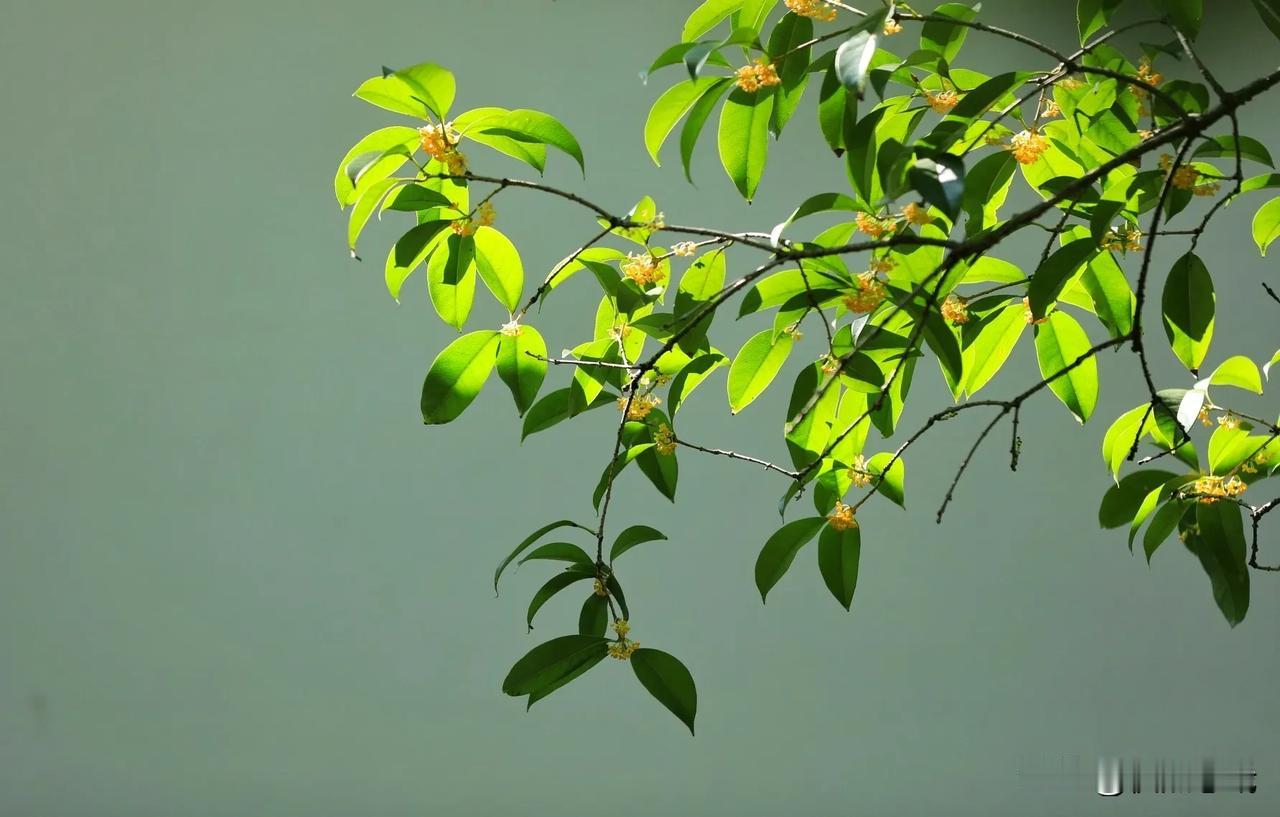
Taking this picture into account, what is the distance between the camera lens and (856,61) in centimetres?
59

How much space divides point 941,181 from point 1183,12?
0.89 ft

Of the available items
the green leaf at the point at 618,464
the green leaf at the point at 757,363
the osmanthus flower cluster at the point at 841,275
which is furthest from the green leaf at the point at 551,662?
the green leaf at the point at 757,363

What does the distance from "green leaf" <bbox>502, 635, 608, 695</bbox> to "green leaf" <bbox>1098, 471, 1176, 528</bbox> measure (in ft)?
1.35

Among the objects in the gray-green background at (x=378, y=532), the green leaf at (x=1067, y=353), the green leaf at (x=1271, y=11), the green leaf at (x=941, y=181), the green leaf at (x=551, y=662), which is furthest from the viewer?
the gray-green background at (x=378, y=532)

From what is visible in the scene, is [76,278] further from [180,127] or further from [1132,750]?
[1132,750]

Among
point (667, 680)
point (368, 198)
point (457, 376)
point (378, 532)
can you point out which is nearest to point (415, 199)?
point (368, 198)

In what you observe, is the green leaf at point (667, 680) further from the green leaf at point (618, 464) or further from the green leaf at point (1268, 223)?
the green leaf at point (1268, 223)

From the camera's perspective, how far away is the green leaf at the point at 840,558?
88cm

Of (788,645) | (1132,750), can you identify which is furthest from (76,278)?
(1132,750)

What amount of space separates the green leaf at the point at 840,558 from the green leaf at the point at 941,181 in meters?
0.35

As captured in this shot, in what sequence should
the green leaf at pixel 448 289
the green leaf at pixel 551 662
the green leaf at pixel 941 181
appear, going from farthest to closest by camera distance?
the green leaf at pixel 448 289
the green leaf at pixel 551 662
the green leaf at pixel 941 181

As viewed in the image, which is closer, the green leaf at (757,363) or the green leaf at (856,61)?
the green leaf at (856,61)

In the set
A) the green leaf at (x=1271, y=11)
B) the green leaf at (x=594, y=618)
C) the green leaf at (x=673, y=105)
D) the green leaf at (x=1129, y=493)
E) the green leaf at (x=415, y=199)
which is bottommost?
the green leaf at (x=594, y=618)

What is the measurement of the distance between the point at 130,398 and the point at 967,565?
177 centimetres
